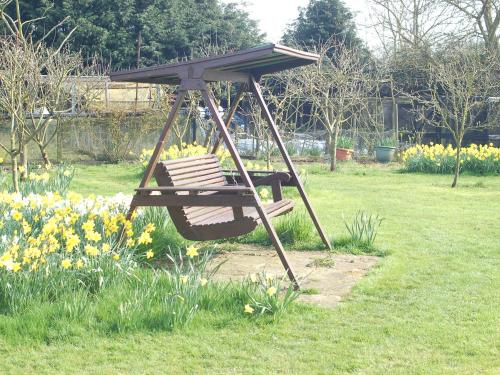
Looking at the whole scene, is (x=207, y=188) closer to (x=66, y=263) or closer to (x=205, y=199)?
(x=205, y=199)

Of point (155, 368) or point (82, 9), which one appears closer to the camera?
point (155, 368)

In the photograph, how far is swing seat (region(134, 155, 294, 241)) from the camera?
523 cm

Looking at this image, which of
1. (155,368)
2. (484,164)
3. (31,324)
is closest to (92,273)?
(31,324)

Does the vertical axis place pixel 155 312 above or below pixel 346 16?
below

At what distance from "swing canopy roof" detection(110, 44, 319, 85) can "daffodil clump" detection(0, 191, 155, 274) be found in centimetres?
108

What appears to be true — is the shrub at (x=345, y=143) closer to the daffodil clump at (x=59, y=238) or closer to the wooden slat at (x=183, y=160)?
the wooden slat at (x=183, y=160)

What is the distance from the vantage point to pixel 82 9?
1047 inches

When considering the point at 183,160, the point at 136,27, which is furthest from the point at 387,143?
the point at 136,27

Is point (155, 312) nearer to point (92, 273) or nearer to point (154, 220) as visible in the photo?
point (92, 273)

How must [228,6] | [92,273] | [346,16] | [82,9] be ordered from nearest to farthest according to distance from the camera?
[92,273] < [82,9] < [346,16] < [228,6]

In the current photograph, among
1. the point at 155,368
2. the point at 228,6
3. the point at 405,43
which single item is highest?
the point at 228,6

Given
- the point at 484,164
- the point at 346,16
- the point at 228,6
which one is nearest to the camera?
the point at 484,164

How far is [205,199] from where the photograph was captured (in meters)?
5.27

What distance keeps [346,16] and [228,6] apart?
5475 millimetres
